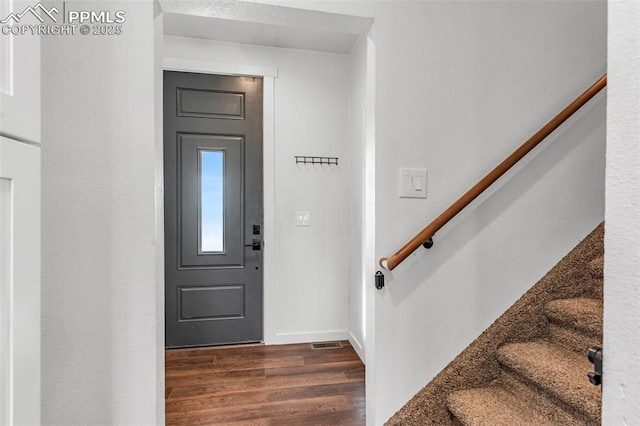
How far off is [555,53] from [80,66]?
203 cm

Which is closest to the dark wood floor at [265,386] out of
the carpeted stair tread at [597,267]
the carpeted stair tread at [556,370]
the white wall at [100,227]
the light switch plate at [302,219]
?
the white wall at [100,227]

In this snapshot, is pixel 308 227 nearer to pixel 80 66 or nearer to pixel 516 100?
pixel 516 100

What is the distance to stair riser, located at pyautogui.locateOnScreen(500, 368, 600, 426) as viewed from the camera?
3.98 feet

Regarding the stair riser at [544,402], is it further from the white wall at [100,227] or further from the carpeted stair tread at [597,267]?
the white wall at [100,227]

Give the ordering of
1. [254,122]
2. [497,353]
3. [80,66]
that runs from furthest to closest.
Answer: [254,122] → [497,353] → [80,66]

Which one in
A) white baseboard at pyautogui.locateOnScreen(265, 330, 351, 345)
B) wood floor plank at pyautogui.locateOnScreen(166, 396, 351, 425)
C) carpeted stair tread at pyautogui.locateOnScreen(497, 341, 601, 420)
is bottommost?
wood floor plank at pyautogui.locateOnScreen(166, 396, 351, 425)

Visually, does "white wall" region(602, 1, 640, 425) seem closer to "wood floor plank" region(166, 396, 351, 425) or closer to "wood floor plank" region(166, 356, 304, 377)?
"wood floor plank" region(166, 396, 351, 425)

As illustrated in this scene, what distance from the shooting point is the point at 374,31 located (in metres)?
1.47

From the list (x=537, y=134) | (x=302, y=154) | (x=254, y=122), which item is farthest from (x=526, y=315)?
(x=254, y=122)

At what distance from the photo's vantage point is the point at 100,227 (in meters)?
1.25

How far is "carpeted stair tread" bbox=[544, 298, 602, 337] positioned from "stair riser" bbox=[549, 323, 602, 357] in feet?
0.07

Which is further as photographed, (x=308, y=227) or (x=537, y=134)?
(x=308, y=227)
